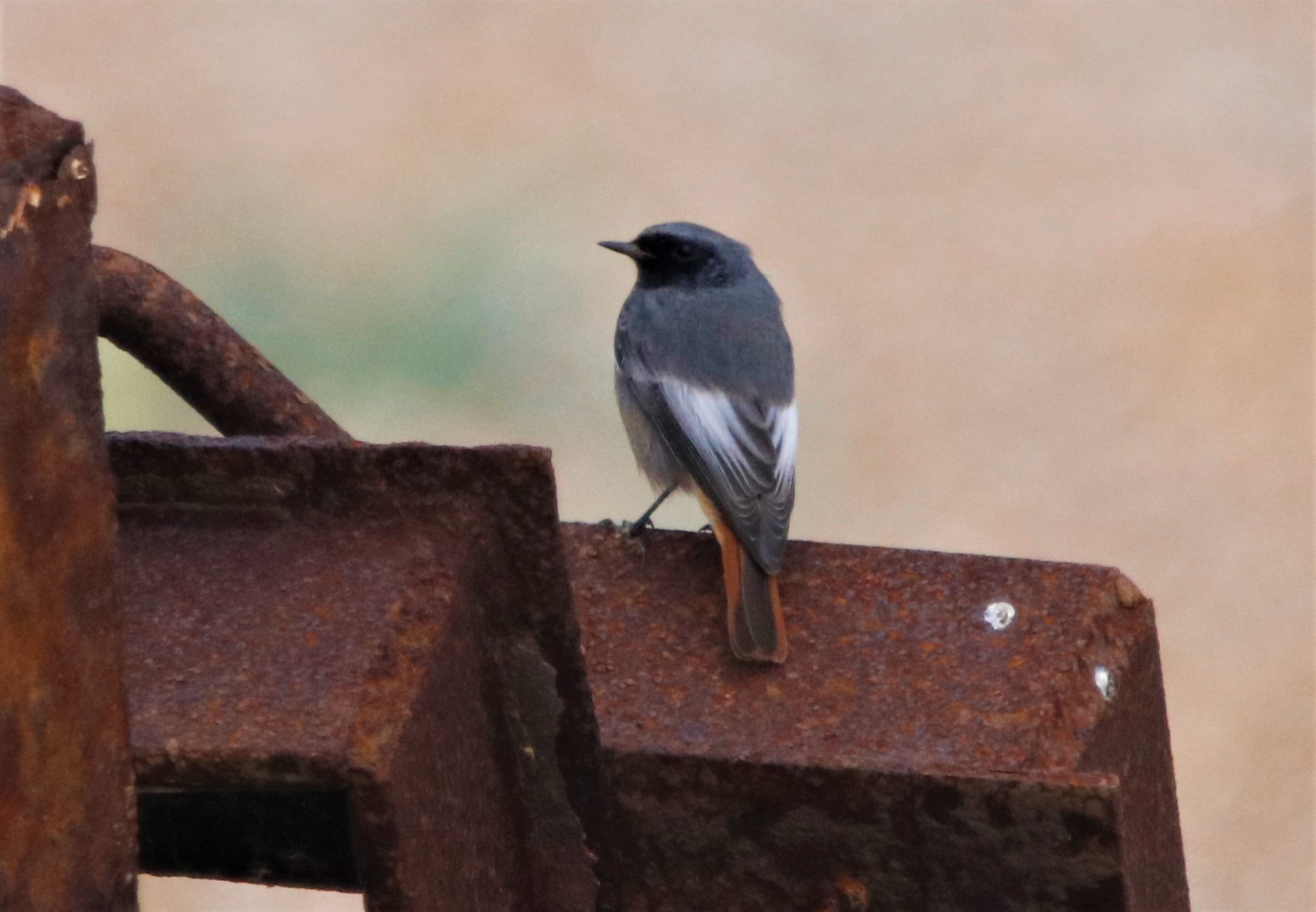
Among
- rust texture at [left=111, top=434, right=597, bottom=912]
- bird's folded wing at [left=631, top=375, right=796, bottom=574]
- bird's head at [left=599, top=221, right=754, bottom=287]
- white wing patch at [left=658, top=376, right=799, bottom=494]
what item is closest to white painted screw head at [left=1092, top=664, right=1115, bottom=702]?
rust texture at [left=111, top=434, right=597, bottom=912]

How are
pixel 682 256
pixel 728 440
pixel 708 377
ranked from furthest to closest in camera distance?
pixel 682 256 → pixel 708 377 → pixel 728 440

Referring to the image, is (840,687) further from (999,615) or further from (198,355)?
(198,355)

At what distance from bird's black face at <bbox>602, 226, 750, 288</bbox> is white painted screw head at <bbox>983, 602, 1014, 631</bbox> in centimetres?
375

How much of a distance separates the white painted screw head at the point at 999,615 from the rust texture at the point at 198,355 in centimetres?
70

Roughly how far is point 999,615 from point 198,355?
87 cm

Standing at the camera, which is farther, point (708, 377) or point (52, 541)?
point (708, 377)

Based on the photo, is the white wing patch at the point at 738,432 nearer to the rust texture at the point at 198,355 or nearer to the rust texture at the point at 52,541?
the rust texture at the point at 198,355

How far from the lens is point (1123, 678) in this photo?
2100 mm

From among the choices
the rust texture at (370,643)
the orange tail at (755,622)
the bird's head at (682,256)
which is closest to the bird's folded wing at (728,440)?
the bird's head at (682,256)

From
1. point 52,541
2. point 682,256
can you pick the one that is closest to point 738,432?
point 682,256

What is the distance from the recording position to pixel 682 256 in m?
5.84

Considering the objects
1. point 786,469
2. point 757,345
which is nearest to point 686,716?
point 786,469

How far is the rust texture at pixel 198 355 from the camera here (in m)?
2.00

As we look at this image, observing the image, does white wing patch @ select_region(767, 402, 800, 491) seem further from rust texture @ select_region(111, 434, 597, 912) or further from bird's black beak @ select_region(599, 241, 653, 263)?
rust texture @ select_region(111, 434, 597, 912)
